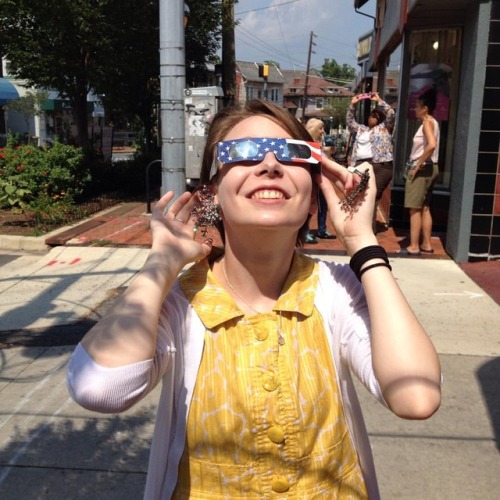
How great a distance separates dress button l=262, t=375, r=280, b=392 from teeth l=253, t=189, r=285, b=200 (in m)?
0.46

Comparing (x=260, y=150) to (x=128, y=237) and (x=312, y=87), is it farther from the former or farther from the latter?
(x=312, y=87)

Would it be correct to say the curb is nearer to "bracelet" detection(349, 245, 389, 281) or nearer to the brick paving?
the brick paving

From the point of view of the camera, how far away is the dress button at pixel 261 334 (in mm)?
1608

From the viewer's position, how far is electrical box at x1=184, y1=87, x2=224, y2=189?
37.0ft

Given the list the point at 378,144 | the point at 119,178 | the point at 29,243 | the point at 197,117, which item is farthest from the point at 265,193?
the point at 119,178

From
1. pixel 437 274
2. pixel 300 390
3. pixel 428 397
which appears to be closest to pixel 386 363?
pixel 428 397

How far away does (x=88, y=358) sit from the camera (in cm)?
142

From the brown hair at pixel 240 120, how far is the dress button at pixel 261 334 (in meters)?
0.46

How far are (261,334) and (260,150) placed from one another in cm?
48

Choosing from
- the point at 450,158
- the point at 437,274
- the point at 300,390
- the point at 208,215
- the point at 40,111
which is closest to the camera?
the point at 300,390

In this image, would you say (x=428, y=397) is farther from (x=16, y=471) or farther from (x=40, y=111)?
(x=40, y=111)

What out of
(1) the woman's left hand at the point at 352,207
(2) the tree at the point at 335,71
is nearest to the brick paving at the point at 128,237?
(1) the woman's left hand at the point at 352,207

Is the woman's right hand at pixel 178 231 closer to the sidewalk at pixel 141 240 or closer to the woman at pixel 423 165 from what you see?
the sidewalk at pixel 141 240

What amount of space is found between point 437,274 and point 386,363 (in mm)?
5775
